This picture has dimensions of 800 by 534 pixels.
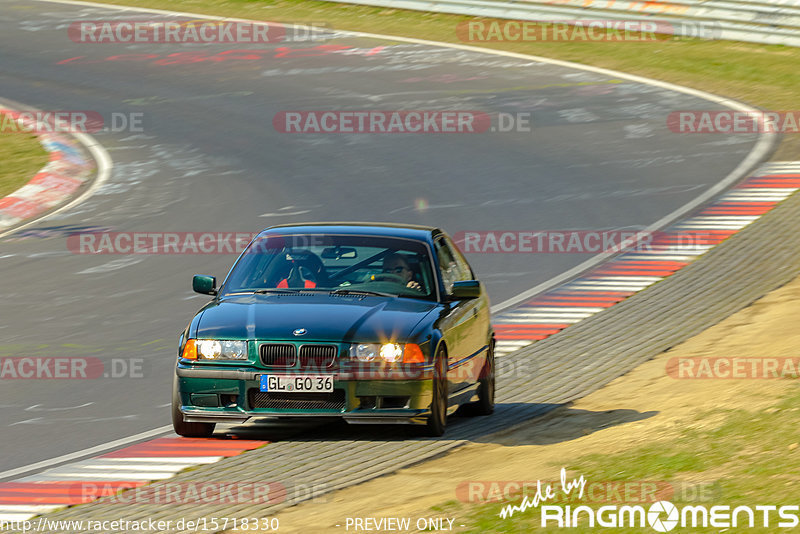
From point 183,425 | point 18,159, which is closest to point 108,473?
point 183,425

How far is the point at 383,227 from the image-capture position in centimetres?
1122

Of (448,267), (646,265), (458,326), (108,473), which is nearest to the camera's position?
(108,473)

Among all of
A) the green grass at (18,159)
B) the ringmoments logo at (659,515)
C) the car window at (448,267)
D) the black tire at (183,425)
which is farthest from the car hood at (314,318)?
the green grass at (18,159)

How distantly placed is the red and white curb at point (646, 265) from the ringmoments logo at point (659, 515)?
6456 millimetres

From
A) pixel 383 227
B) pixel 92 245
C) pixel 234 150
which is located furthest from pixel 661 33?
pixel 383 227

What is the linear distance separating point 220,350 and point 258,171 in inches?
520

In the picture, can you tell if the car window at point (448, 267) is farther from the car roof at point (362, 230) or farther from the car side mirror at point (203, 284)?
the car side mirror at point (203, 284)

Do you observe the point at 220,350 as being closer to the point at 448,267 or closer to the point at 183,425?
the point at 183,425

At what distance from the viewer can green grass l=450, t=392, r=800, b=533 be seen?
7113 millimetres

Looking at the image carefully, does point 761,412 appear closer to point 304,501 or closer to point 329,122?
point 304,501

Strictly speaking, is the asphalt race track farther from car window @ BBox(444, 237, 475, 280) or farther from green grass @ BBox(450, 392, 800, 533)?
green grass @ BBox(450, 392, 800, 533)

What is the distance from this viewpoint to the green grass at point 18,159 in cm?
2188

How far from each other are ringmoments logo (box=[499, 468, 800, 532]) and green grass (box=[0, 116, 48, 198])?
50.8 ft

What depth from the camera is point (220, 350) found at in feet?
31.4
